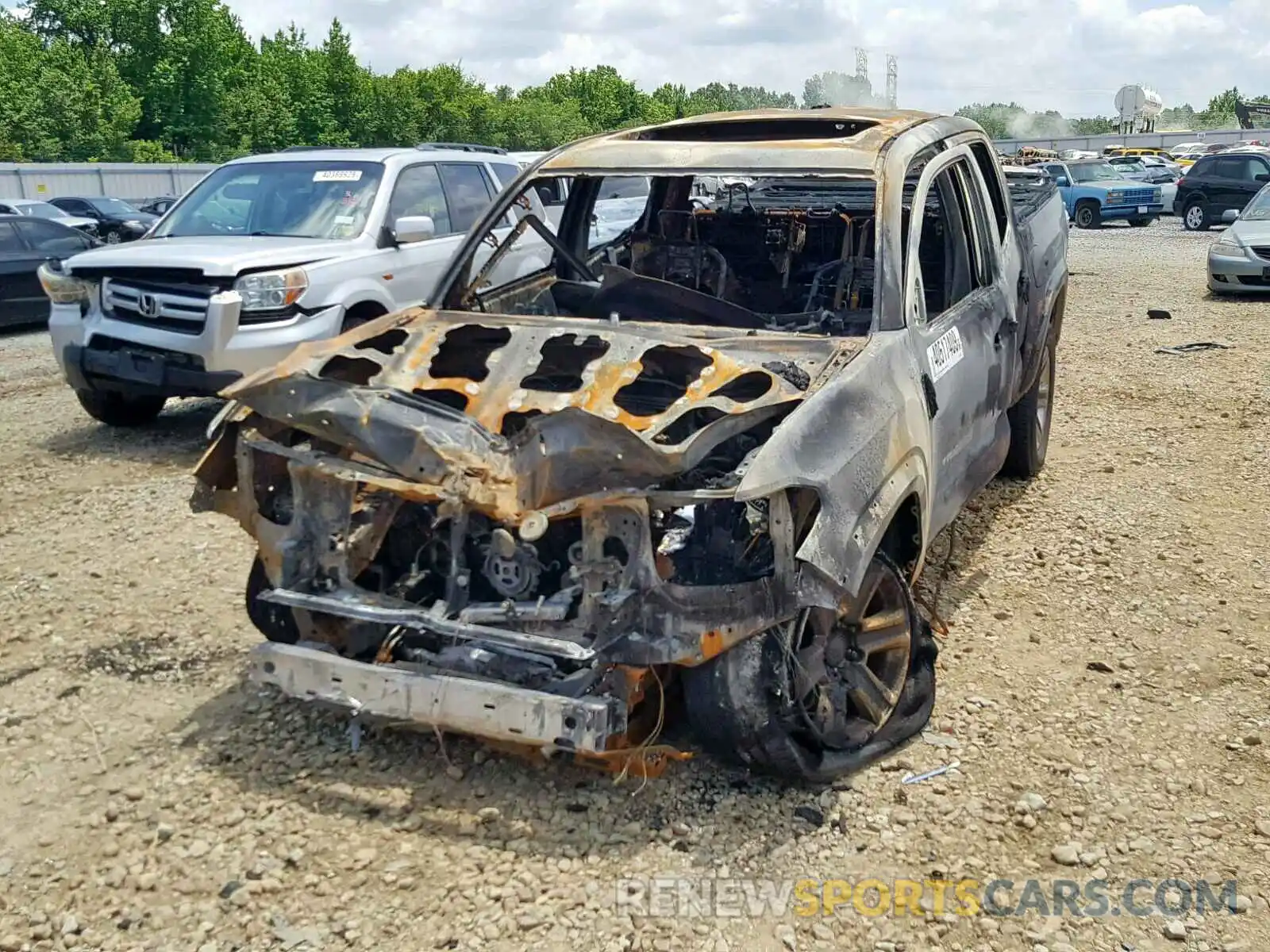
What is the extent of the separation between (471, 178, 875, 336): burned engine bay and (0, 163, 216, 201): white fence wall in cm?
3070

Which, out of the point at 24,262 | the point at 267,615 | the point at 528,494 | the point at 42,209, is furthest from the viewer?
the point at 42,209

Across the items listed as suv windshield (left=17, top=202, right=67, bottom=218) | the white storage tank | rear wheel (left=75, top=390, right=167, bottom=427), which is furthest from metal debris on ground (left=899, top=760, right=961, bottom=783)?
the white storage tank

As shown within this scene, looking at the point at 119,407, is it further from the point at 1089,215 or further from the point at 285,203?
the point at 1089,215

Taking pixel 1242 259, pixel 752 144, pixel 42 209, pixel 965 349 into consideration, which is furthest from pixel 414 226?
pixel 42 209

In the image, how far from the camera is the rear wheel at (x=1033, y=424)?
6.38 m

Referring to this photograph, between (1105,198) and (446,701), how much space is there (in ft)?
92.6

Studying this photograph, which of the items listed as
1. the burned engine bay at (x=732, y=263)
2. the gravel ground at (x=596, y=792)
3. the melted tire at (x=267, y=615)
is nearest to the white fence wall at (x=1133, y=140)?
the burned engine bay at (x=732, y=263)

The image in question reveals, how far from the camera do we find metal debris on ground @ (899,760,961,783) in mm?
3723

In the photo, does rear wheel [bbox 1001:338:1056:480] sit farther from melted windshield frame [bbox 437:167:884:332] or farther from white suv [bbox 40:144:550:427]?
white suv [bbox 40:144:550:427]

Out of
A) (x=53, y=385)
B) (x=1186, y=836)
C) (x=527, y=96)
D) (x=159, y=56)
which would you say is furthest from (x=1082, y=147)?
(x=1186, y=836)

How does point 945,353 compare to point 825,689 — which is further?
point 945,353

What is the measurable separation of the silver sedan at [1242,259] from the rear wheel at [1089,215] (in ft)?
45.4

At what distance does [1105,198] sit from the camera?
28.0 meters

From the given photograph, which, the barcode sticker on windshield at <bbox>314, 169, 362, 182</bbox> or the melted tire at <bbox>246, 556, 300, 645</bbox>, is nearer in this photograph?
the melted tire at <bbox>246, 556, 300, 645</bbox>
